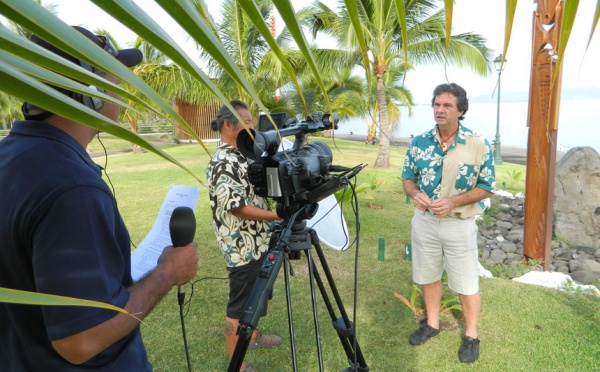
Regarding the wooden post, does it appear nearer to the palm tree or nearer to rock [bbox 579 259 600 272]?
rock [bbox 579 259 600 272]

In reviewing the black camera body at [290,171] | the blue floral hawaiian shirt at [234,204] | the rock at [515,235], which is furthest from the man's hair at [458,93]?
the rock at [515,235]

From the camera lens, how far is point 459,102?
2.86 metres

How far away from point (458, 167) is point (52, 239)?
101 inches

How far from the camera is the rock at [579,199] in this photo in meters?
5.55

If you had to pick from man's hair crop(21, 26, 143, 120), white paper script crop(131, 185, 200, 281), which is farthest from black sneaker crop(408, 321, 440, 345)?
man's hair crop(21, 26, 143, 120)

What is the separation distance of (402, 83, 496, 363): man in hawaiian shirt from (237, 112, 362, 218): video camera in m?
1.22

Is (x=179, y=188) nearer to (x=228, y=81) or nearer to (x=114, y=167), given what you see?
(x=228, y=81)

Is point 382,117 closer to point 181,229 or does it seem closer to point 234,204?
point 234,204

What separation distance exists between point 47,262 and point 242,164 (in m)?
1.69

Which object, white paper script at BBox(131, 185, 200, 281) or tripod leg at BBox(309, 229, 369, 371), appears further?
tripod leg at BBox(309, 229, 369, 371)

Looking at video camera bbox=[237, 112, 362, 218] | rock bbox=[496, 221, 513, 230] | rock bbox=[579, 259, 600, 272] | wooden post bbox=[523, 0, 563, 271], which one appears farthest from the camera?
rock bbox=[496, 221, 513, 230]

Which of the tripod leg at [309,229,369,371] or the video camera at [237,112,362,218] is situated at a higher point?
the video camera at [237,112,362,218]

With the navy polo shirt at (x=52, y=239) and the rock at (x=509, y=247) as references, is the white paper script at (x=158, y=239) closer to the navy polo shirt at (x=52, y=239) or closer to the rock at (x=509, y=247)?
the navy polo shirt at (x=52, y=239)

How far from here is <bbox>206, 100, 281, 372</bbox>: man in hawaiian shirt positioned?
8.18ft
